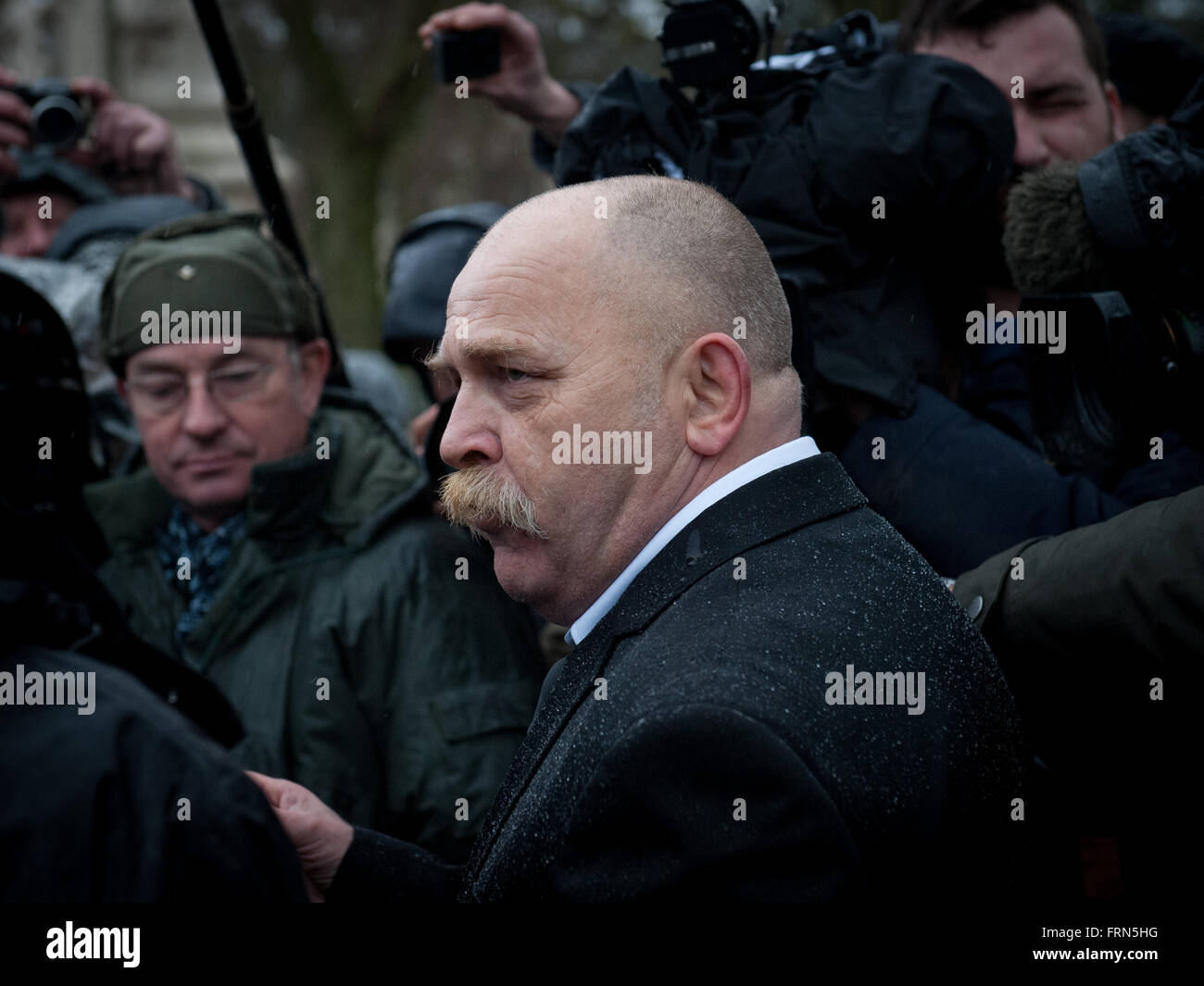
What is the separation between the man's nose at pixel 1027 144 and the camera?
2754 mm

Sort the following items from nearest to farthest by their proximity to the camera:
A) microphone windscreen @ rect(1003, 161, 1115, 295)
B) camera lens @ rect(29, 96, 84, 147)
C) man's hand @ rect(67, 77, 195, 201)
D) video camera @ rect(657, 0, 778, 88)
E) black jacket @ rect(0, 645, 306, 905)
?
black jacket @ rect(0, 645, 306, 905)
microphone windscreen @ rect(1003, 161, 1115, 295)
video camera @ rect(657, 0, 778, 88)
camera lens @ rect(29, 96, 84, 147)
man's hand @ rect(67, 77, 195, 201)

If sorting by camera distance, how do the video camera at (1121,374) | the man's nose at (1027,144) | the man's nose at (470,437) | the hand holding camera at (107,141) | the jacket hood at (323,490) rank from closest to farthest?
the man's nose at (470,437) → the video camera at (1121,374) → the man's nose at (1027,144) → the jacket hood at (323,490) → the hand holding camera at (107,141)

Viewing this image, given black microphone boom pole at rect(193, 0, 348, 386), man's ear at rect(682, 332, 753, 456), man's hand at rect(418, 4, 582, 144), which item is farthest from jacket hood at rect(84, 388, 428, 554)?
man's ear at rect(682, 332, 753, 456)

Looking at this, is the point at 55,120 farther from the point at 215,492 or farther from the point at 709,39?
the point at 709,39

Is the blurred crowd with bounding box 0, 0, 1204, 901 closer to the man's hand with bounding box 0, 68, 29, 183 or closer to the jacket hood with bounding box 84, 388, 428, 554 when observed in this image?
the jacket hood with bounding box 84, 388, 428, 554

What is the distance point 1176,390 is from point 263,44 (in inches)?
495

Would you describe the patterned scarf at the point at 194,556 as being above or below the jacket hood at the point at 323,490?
below

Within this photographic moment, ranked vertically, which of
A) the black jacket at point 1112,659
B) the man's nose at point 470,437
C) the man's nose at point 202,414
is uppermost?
the man's nose at point 202,414

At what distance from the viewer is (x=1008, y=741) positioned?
1.72m

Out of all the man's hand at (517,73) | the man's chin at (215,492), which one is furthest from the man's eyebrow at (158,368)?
the man's hand at (517,73)

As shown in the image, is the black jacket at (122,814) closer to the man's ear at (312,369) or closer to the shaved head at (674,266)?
the shaved head at (674,266)

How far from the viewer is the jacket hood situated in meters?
3.07

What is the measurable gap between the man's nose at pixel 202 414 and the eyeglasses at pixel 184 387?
0.02 m

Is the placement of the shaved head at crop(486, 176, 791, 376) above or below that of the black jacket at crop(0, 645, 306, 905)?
above
